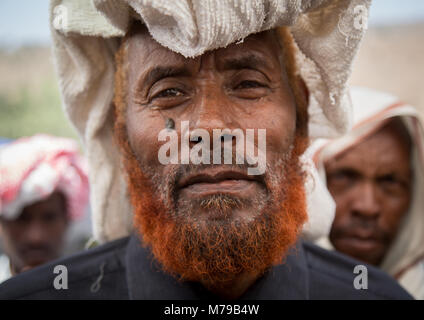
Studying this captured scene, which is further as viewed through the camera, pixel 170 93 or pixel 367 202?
pixel 367 202

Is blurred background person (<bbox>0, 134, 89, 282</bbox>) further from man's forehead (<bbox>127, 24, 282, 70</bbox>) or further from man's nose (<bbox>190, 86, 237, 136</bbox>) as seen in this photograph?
man's nose (<bbox>190, 86, 237, 136</bbox>)

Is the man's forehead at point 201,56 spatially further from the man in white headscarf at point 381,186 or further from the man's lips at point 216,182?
the man in white headscarf at point 381,186

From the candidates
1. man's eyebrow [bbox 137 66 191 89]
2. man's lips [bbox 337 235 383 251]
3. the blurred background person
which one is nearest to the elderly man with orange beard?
man's eyebrow [bbox 137 66 191 89]

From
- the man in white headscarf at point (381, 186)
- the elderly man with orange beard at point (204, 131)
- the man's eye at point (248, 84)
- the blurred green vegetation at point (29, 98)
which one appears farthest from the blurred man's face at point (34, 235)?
the blurred green vegetation at point (29, 98)

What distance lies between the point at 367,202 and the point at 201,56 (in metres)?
1.69

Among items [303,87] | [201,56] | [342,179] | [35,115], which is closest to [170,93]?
[201,56]

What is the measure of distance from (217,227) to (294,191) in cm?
45

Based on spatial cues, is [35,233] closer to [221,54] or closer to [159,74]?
[159,74]

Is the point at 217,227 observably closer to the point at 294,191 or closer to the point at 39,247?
the point at 294,191

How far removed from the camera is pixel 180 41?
54.5 inches

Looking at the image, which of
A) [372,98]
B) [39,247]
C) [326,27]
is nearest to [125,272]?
[326,27]

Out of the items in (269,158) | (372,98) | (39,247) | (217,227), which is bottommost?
(39,247)

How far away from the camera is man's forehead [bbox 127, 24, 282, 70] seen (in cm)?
152

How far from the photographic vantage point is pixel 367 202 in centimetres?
271
